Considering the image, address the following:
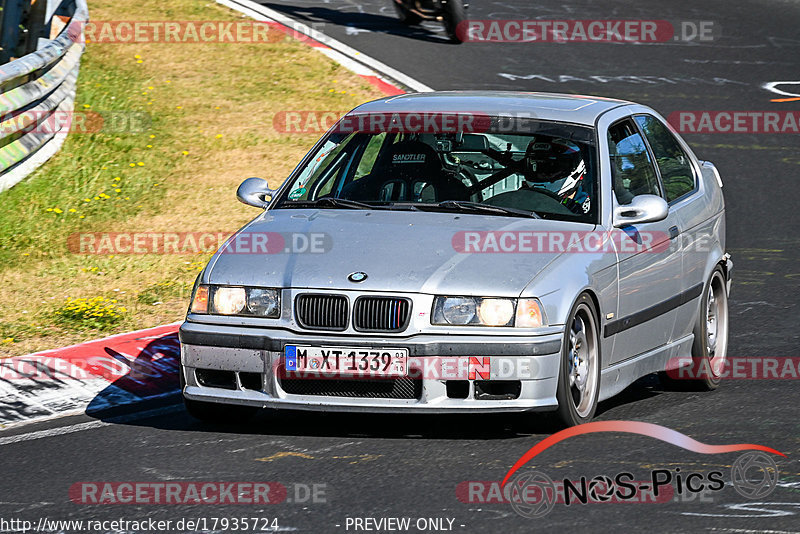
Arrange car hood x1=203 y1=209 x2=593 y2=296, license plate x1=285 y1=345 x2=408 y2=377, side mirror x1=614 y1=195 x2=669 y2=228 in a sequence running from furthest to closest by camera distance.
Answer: side mirror x1=614 y1=195 x2=669 y2=228, car hood x1=203 y1=209 x2=593 y2=296, license plate x1=285 y1=345 x2=408 y2=377

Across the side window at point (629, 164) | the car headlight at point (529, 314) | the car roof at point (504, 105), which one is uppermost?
the car roof at point (504, 105)

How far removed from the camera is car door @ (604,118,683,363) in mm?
7352

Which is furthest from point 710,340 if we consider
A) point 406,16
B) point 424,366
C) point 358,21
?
point 358,21

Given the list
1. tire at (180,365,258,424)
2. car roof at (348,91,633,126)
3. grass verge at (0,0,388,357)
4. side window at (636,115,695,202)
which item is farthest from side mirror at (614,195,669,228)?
grass verge at (0,0,388,357)

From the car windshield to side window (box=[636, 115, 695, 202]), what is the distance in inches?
32.1

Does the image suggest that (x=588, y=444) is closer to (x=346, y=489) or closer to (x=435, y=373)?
(x=435, y=373)

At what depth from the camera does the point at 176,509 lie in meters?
5.63

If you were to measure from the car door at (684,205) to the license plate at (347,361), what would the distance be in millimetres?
2180

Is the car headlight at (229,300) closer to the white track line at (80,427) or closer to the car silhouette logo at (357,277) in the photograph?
the car silhouette logo at (357,277)

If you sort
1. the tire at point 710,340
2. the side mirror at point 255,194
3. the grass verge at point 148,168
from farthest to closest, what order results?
1. the grass verge at point 148,168
2. the tire at point 710,340
3. the side mirror at point 255,194

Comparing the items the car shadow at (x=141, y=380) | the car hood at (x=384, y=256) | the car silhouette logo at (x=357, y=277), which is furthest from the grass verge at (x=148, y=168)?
the car silhouette logo at (x=357, y=277)

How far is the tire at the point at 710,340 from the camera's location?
8.26 meters

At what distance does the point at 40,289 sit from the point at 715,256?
521cm

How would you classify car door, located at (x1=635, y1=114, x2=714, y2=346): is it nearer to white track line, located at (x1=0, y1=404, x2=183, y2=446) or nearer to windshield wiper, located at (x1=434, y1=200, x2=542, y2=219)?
windshield wiper, located at (x1=434, y1=200, x2=542, y2=219)
